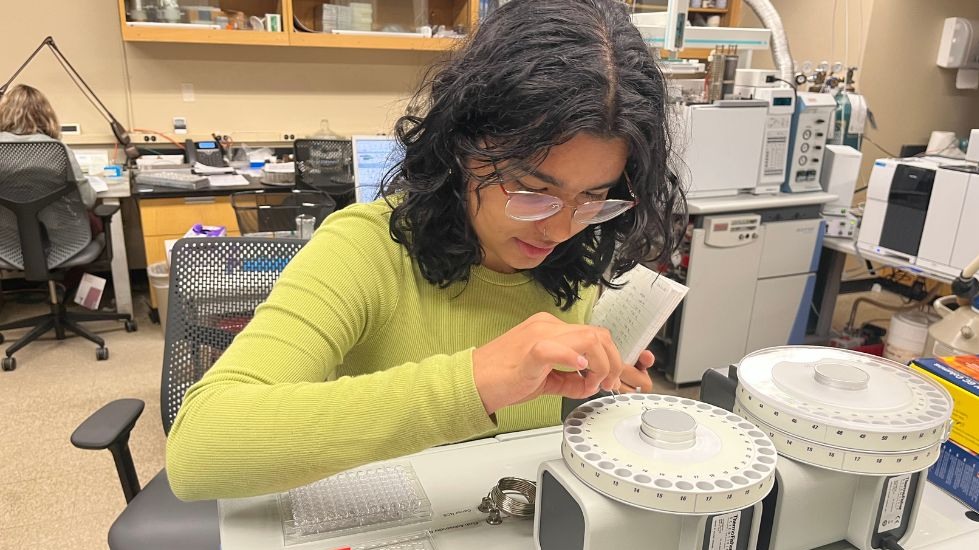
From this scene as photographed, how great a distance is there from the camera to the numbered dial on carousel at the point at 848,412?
74 centimetres

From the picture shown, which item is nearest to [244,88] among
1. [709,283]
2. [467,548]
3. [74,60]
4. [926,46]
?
[74,60]

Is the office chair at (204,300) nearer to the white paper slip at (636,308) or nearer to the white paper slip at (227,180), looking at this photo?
the white paper slip at (636,308)

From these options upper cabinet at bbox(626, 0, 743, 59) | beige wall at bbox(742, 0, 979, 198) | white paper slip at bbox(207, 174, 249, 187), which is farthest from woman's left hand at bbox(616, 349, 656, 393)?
beige wall at bbox(742, 0, 979, 198)

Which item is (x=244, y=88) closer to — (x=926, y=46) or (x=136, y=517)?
(x=136, y=517)

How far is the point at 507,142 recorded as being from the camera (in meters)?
0.85

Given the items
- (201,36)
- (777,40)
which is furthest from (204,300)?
(777,40)

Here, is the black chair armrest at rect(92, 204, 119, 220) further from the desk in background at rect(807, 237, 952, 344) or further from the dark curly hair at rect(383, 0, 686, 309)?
the desk in background at rect(807, 237, 952, 344)

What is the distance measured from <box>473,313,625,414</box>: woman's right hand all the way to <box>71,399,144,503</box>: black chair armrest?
950mm

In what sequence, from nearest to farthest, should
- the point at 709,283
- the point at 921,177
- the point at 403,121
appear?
the point at 403,121, the point at 921,177, the point at 709,283

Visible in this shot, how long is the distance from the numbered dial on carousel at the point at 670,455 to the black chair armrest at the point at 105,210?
3193mm

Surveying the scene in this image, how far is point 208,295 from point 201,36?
2852mm

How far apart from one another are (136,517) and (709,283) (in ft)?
7.81

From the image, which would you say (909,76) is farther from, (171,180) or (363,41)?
(171,180)

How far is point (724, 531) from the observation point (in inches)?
26.7
